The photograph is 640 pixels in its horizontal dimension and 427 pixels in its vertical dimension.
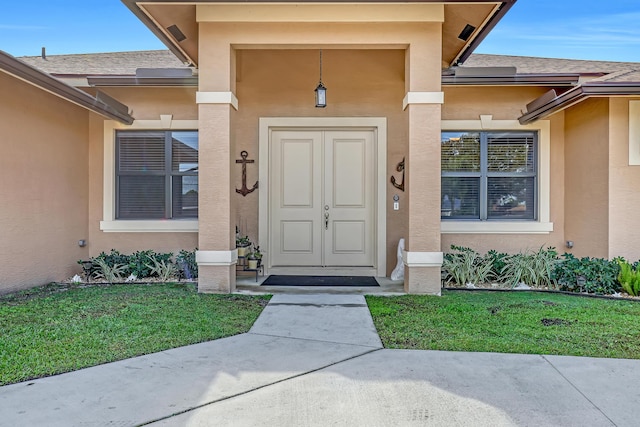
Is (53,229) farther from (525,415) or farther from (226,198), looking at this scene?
(525,415)

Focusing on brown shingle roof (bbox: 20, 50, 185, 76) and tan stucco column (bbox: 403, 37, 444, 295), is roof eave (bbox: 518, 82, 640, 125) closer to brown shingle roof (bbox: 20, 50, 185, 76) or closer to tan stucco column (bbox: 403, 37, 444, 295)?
tan stucco column (bbox: 403, 37, 444, 295)

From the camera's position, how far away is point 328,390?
301cm

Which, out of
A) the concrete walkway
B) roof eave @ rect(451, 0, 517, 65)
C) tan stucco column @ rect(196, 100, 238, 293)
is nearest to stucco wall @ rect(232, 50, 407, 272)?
roof eave @ rect(451, 0, 517, 65)

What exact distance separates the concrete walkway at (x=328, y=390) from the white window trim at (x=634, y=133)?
4.37 m

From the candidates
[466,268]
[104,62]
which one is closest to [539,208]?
[466,268]

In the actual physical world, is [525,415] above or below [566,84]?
below

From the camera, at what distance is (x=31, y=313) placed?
4.89 metres

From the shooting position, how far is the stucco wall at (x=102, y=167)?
779cm

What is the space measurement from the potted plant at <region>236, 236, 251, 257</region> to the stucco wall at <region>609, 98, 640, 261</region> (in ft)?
18.5

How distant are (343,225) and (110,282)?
3.95m

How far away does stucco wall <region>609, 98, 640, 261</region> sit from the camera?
6680 mm

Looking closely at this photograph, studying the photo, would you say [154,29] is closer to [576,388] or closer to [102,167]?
[102,167]

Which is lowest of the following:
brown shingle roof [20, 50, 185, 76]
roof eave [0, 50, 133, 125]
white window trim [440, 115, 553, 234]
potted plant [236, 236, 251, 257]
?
potted plant [236, 236, 251, 257]

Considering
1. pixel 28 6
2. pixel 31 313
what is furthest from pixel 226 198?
pixel 28 6
